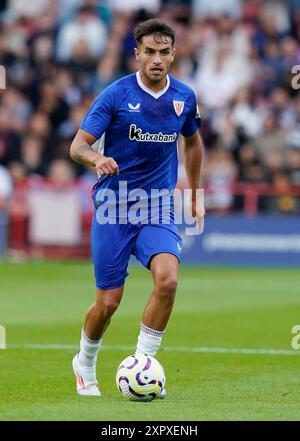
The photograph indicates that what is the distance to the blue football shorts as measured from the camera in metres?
9.23

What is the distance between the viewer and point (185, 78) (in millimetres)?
25188

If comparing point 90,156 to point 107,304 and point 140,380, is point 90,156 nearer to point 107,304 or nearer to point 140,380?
point 107,304

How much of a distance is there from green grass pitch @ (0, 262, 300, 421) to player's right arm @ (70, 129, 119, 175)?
5.38 ft

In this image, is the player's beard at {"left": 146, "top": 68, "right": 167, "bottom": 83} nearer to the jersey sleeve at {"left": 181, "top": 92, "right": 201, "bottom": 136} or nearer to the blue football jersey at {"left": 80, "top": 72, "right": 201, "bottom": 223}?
the blue football jersey at {"left": 80, "top": 72, "right": 201, "bottom": 223}

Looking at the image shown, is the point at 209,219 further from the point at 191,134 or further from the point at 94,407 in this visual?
the point at 94,407

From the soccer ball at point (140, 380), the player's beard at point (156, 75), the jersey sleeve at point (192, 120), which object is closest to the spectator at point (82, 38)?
the jersey sleeve at point (192, 120)

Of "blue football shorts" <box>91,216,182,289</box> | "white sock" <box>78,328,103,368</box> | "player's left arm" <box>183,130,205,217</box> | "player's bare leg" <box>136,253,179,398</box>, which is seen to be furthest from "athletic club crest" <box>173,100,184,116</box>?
"white sock" <box>78,328,103,368</box>

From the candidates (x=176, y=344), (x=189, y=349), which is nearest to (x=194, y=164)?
(x=189, y=349)

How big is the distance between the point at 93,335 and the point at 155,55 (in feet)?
7.14

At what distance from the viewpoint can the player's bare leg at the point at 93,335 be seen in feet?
30.3

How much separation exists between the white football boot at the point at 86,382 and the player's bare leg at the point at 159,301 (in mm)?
510

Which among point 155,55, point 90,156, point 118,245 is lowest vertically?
point 118,245

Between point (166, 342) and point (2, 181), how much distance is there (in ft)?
37.3

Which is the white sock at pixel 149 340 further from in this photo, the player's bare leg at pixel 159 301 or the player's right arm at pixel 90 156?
the player's right arm at pixel 90 156
